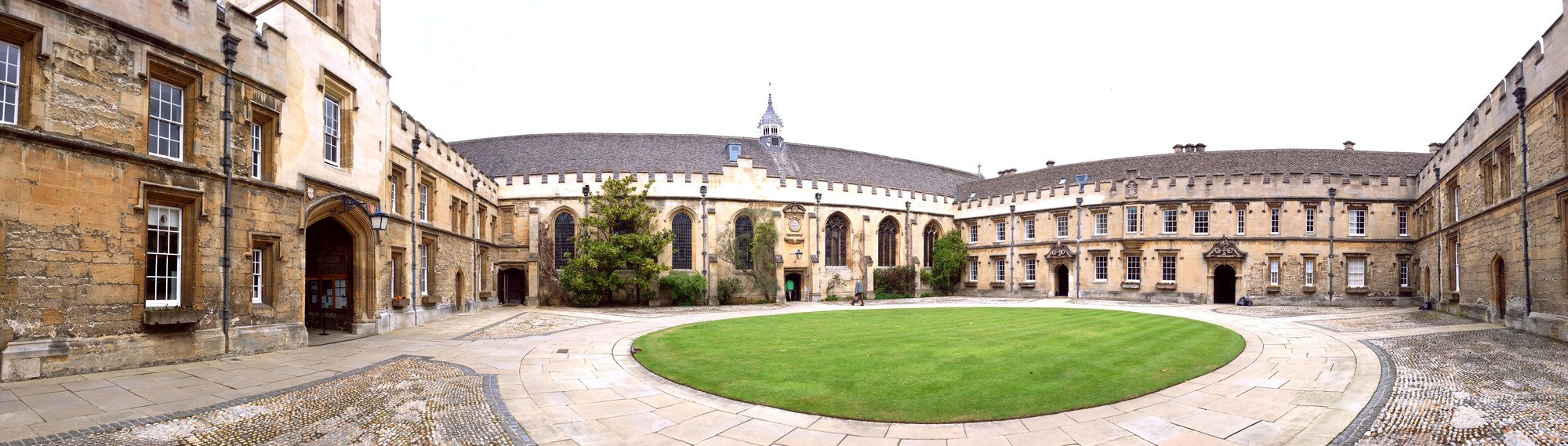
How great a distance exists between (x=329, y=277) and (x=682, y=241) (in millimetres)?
16875

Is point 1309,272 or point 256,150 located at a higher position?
point 256,150

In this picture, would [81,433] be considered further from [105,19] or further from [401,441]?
[105,19]

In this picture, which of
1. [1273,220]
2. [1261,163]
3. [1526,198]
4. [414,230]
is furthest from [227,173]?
[1261,163]

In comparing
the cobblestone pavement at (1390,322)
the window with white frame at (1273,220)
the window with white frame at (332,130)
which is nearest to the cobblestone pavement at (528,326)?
the window with white frame at (332,130)

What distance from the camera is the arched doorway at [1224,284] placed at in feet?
103

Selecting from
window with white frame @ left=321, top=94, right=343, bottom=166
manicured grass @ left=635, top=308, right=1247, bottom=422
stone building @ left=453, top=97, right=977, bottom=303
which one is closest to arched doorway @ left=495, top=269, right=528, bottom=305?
stone building @ left=453, top=97, right=977, bottom=303

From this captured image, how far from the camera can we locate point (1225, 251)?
99.3 feet

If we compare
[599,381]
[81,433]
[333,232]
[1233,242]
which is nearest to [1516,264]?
[1233,242]

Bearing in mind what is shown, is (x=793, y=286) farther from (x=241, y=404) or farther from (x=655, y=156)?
(x=241, y=404)

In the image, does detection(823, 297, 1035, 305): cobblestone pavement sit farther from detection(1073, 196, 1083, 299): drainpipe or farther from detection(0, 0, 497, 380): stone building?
detection(0, 0, 497, 380): stone building

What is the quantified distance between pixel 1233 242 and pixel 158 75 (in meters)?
37.3

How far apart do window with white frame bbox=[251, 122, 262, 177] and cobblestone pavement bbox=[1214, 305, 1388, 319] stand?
2690cm

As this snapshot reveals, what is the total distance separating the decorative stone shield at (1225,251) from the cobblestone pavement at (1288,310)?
13.6ft

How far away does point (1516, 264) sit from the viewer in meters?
15.8
